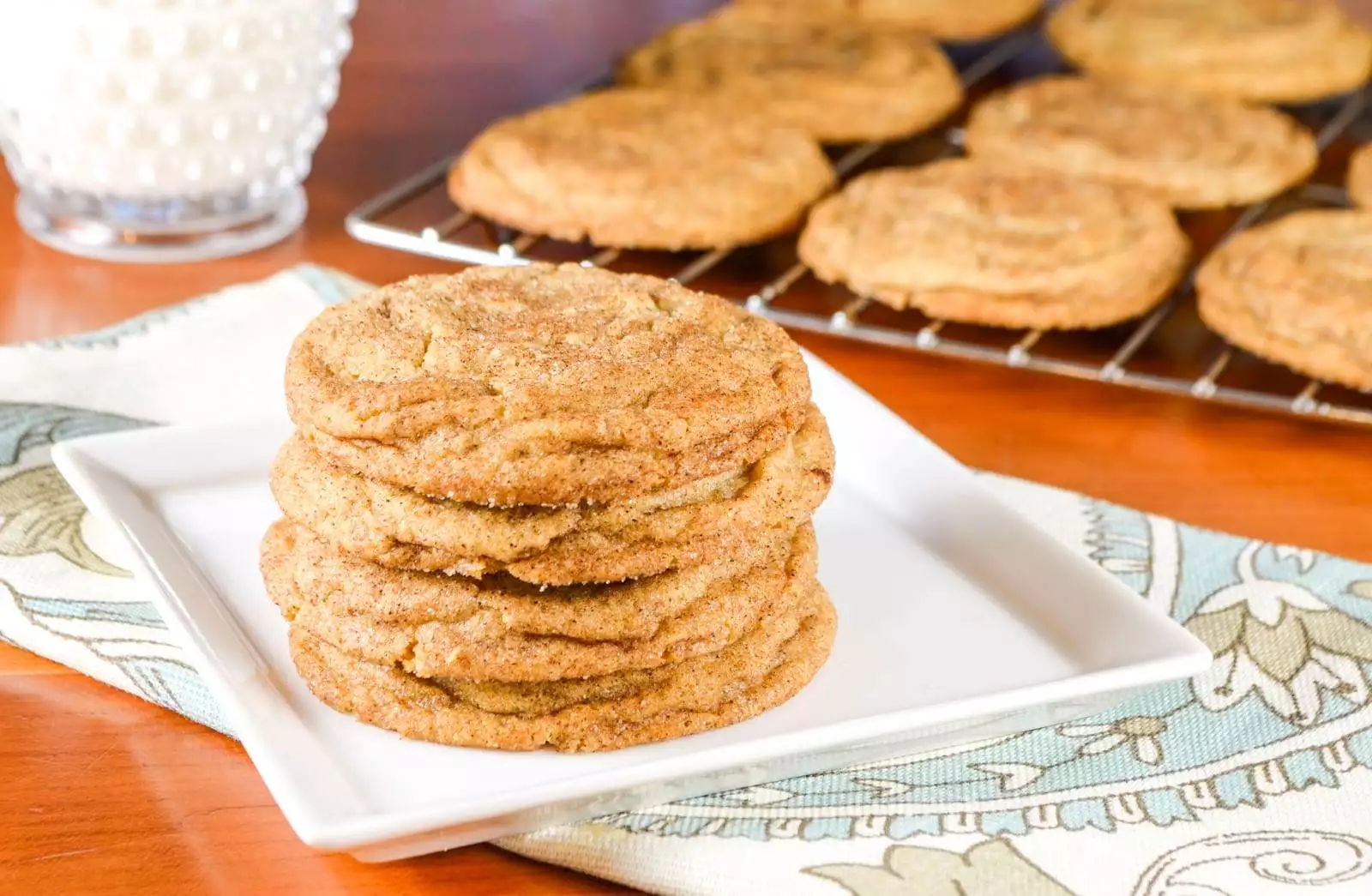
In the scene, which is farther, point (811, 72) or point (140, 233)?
point (811, 72)

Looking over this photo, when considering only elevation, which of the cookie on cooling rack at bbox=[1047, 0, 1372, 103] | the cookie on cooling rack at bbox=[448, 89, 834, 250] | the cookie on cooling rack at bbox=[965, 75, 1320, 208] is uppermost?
the cookie on cooling rack at bbox=[448, 89, 834, 250]

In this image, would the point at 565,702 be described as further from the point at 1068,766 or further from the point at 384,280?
the point at 384,280

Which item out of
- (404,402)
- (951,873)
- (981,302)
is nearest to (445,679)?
(404,402)

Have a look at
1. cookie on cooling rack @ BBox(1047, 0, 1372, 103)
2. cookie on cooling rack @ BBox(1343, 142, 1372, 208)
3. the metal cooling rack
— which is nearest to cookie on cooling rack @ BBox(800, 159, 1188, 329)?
the metal cooling rack

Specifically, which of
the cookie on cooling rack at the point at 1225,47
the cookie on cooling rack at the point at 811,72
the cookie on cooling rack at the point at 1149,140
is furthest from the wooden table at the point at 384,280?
the cookie on cooling rack at the point at 1225,47

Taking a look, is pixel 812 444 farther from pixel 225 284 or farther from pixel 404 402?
pixel 225 284

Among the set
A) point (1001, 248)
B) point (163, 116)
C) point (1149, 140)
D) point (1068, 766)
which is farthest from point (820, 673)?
point (1149, 140)

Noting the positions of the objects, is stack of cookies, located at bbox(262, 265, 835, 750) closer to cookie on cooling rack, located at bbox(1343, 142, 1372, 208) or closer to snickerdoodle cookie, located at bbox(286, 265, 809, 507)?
snickerdoodle cookie, located at bbox(286, 265, 809, 507)

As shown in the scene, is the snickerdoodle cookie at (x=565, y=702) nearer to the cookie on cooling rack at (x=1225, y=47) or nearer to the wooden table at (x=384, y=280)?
the wooden table at (x=384, y=280)
